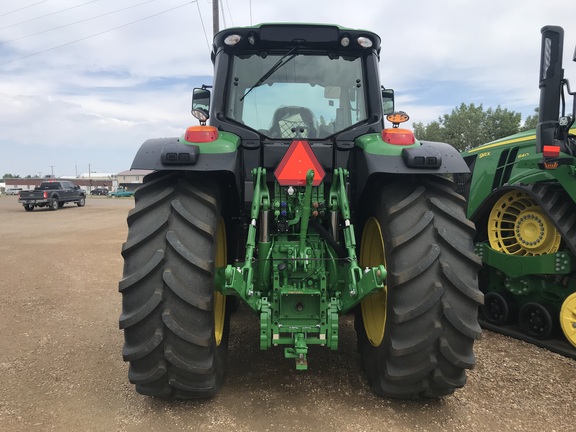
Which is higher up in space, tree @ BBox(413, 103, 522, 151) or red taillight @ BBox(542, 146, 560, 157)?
tree @ BBox(413, 103, 522, 151)

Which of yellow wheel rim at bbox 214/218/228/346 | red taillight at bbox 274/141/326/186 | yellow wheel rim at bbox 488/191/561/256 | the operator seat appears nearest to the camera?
red taillight at bbox 274/141/326/186

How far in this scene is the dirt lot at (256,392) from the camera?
2664 mm

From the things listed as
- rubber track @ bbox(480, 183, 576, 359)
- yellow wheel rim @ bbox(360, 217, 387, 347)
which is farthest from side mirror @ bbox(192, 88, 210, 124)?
rubber track @ bbox(480, 183, 576, 359)

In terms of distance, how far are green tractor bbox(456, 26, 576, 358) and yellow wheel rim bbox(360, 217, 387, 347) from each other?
1.74 meters

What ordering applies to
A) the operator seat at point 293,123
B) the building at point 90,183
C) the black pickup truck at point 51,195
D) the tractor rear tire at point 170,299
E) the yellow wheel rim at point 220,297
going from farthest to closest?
the building at point 90,183 < the black pickup truck at point 51,195 < the operator seat at point 293,123 < the yellow wheel rim at point 220,297 < the tractor rear tire at point 170,299

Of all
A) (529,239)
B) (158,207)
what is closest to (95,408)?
(158,207)

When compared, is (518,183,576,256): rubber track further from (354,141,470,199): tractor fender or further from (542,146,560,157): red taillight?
(354,141,470,199): tractor fender

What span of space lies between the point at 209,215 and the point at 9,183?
8739cm

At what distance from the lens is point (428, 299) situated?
2539 millimetres

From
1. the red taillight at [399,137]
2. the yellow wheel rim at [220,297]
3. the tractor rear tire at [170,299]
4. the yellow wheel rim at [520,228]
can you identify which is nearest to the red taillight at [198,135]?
the tractor rear tire at [170,299]

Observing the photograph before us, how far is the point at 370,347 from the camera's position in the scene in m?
3.08

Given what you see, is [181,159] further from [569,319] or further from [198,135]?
[569,319]

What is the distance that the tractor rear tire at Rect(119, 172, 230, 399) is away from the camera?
2529 mm

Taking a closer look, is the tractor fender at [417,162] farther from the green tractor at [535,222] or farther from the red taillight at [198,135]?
the green tractor at [535,222]
